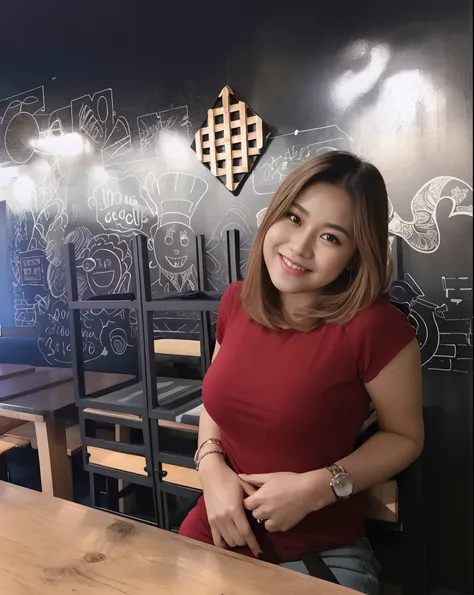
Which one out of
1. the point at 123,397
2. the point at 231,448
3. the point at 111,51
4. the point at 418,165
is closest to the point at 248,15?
the point at 111,51

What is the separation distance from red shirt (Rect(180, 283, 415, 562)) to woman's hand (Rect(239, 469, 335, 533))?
0.07 m

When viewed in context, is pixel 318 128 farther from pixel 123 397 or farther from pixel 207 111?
pixel 123 397

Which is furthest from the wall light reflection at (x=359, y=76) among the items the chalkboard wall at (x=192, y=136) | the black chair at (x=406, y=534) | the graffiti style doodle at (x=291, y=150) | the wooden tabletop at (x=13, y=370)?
the wooden tabletop at (x=13, y=370)

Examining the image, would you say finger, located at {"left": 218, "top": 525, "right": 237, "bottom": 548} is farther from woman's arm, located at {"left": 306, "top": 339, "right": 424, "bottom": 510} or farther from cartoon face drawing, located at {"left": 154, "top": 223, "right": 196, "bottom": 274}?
cartoon face drawing, located at {"left": 154, "top": 223, "right": 196, "bottom": 274}

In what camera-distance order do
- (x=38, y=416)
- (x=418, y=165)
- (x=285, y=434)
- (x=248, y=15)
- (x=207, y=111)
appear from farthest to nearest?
(x=207, y=111) → (x=248, y=15) → (x=38, y=416) → (x=418, y=165) → (x=285, y=434)

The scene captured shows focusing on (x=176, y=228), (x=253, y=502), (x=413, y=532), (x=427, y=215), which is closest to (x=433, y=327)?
(x=427, y=215)

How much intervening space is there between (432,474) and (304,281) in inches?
46.2

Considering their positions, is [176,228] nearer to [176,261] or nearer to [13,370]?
[176,261]

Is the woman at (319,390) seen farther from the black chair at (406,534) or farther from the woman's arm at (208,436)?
the black chair at (406,534)

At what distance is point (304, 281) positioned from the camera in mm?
1033

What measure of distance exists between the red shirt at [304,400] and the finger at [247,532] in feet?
0.11

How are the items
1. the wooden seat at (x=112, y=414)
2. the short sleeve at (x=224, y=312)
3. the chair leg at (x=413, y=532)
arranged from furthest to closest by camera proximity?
1. the wooden seat at (x=112, y=414)
2. the chair leg at (x=413, y=532)
3. the short sleeve at (x=224, y=312)

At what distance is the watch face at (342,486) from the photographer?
931mm

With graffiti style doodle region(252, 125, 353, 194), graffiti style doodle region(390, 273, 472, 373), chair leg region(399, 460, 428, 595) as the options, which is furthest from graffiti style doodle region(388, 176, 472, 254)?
chair leg region(399, 460, 428, 595)
